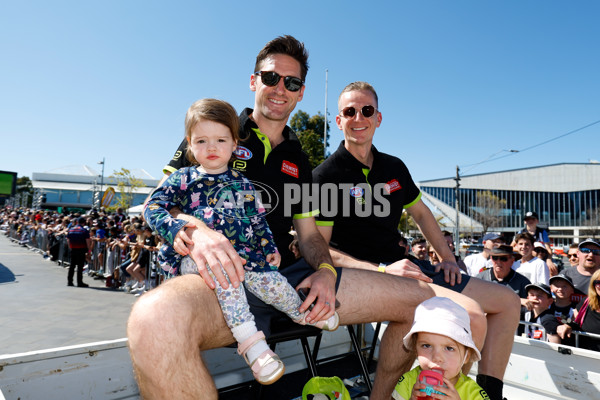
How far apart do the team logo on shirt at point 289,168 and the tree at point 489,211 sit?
2245 inches

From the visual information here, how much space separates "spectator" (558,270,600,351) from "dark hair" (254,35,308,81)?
3.84 meters

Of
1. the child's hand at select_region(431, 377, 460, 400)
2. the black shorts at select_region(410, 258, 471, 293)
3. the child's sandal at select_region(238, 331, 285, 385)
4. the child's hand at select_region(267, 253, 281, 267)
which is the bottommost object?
the child's hand at select_region(431, 377, 460, 400)

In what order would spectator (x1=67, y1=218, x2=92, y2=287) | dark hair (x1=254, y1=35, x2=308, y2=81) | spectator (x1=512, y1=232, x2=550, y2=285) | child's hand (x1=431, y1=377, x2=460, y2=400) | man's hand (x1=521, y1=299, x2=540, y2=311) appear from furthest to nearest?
spectator (x1=67, y1=218, x2=92, y2=287) → spectator (x1=512, y1=232, x2=550, y2=285) → man's hand (x1=521, y1=299, x2=540, y2=311) → dark hair (x1=254, y1=35, x2=308, y2=81) → child's hand (x1=431, y1=377, x2=460, y2=400)

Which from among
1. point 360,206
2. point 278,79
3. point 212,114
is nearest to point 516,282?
point 360,206

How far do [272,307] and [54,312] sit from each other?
7.26m

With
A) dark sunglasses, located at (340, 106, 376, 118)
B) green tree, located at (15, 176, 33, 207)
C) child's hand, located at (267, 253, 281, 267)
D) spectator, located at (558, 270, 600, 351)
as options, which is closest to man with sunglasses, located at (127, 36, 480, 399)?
child's hand, located at (267, 253, 281, 267)

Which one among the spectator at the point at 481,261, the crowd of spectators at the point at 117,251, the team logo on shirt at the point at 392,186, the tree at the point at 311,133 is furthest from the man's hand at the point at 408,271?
the tree at the point at 311,133

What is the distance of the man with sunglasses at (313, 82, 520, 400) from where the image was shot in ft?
7.00

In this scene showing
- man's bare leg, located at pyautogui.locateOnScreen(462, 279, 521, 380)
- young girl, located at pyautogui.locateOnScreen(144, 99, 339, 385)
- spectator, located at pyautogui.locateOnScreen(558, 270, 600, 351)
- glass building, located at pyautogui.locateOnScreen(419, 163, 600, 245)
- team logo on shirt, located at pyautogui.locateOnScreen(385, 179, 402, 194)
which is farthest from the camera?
glass building, located at pyautogui.locateOnScreen(419, 163, 600, 245)

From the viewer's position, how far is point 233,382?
114 inches

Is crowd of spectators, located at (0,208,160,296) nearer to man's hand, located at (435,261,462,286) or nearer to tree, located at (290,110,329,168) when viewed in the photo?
man's hand, located at (435,261,462,286)

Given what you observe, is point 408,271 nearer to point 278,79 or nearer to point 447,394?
point 447,394

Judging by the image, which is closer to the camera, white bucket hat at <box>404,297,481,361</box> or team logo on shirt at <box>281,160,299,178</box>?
white bucket hat at <box>404,297,481,361</box>

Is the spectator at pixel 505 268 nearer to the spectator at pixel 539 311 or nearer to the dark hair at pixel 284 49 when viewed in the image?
the spectator at pixel 539 311
